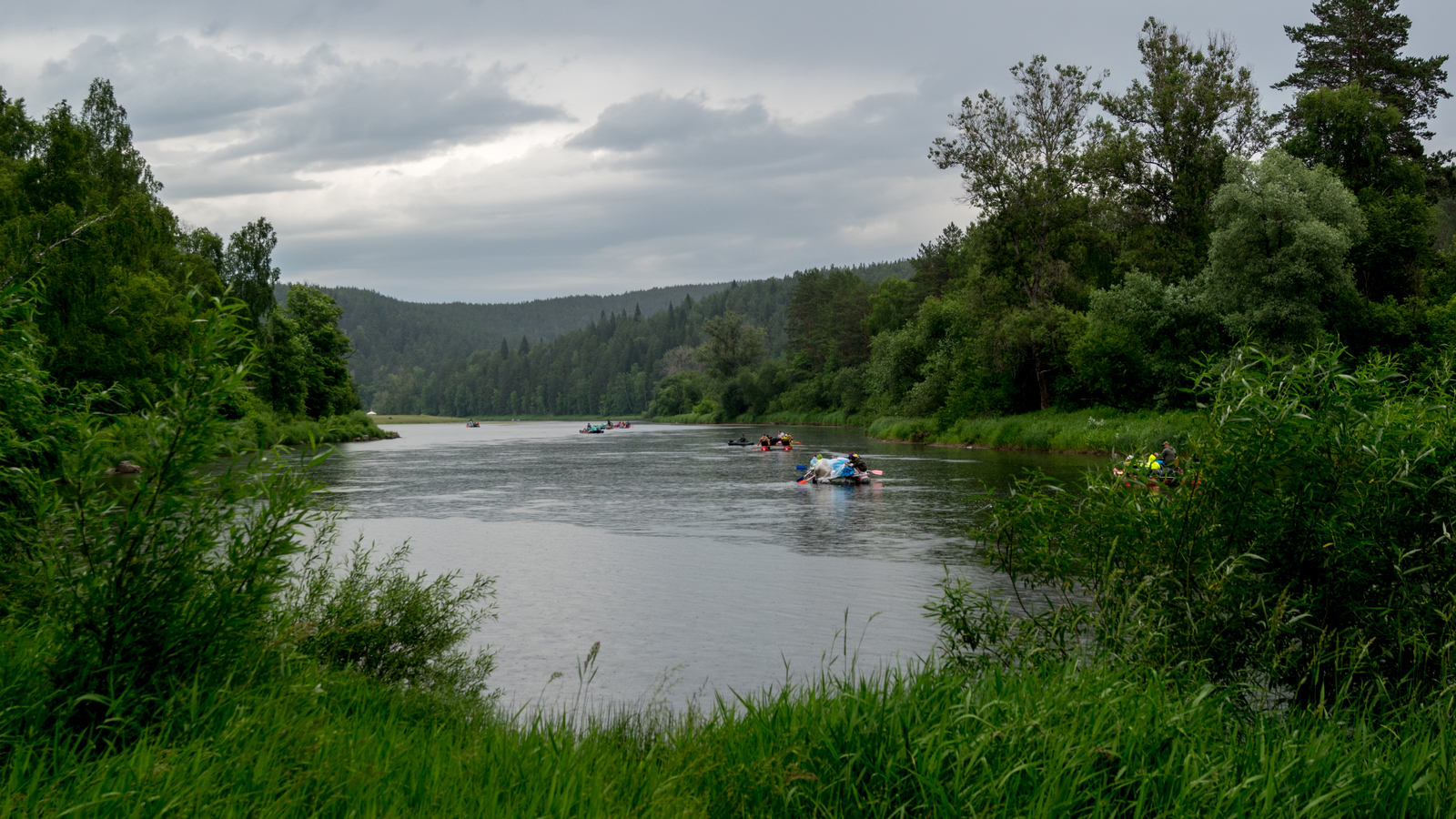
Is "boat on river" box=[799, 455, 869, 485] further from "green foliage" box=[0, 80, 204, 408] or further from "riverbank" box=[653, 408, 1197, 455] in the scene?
"green foliage" box=[0, 80, 204, 408]

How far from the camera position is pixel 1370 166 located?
1706 inches

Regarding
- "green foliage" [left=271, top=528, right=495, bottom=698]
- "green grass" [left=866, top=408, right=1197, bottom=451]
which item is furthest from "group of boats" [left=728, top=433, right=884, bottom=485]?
"green foliage" [left=271, top=528, right=495, bottom=698]

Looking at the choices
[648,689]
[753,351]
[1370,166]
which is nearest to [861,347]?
[753,351]

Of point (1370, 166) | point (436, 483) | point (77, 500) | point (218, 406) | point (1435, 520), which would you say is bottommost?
point (436, 483)

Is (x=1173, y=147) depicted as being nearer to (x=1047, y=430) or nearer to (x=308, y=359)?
(x=1047, y=430)

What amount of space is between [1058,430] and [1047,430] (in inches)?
→ 33.6

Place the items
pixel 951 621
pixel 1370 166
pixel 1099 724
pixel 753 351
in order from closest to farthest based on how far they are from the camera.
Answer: pixel 1099 724 → pixel 951 621 → pixel 1370 166 → pixel 753 351

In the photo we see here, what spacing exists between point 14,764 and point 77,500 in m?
1.43

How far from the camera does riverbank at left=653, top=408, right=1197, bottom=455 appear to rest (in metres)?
39.5

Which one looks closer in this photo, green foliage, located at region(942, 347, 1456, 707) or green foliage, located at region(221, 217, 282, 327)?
green foliage, located at region(942, 347, 1456, 707)

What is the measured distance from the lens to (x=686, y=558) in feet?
64.2

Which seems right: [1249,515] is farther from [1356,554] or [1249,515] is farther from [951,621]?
[951,621]

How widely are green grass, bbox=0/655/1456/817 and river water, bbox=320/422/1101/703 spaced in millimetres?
765

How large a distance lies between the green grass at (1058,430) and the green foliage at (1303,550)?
28.3 meters
